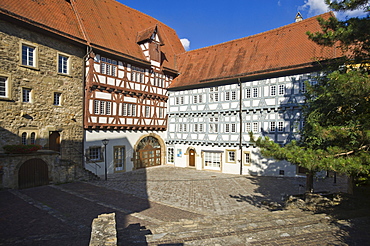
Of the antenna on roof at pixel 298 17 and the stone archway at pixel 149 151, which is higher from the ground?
the antenna on roof at pixel 298 17

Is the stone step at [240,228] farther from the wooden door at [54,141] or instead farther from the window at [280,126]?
the wooden door at [54,141]

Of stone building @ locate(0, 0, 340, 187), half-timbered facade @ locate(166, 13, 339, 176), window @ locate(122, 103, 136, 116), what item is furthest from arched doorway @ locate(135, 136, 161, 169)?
window @ locate(122, 103, 136, 116)

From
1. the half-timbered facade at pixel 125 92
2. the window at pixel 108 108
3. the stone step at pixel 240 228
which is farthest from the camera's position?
the window at pixel 108 108

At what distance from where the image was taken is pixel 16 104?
14.5 m

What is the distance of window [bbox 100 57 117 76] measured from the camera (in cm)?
1898

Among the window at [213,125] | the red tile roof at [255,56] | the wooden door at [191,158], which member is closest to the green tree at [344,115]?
the red tile roof at [255,56]

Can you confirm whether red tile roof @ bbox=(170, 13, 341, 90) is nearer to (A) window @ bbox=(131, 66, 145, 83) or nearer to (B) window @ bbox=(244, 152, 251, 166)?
(A) window @ bbox=(131, 66, 145, 83)

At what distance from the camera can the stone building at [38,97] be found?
46.1 ft

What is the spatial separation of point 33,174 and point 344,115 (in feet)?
50.8

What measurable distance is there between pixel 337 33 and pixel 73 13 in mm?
18282

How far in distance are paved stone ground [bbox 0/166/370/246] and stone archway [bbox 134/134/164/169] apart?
2.54m

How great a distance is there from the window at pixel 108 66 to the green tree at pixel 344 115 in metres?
14.1

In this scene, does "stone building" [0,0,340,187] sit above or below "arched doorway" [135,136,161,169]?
above

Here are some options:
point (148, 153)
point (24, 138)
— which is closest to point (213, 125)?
point (148, 153)
